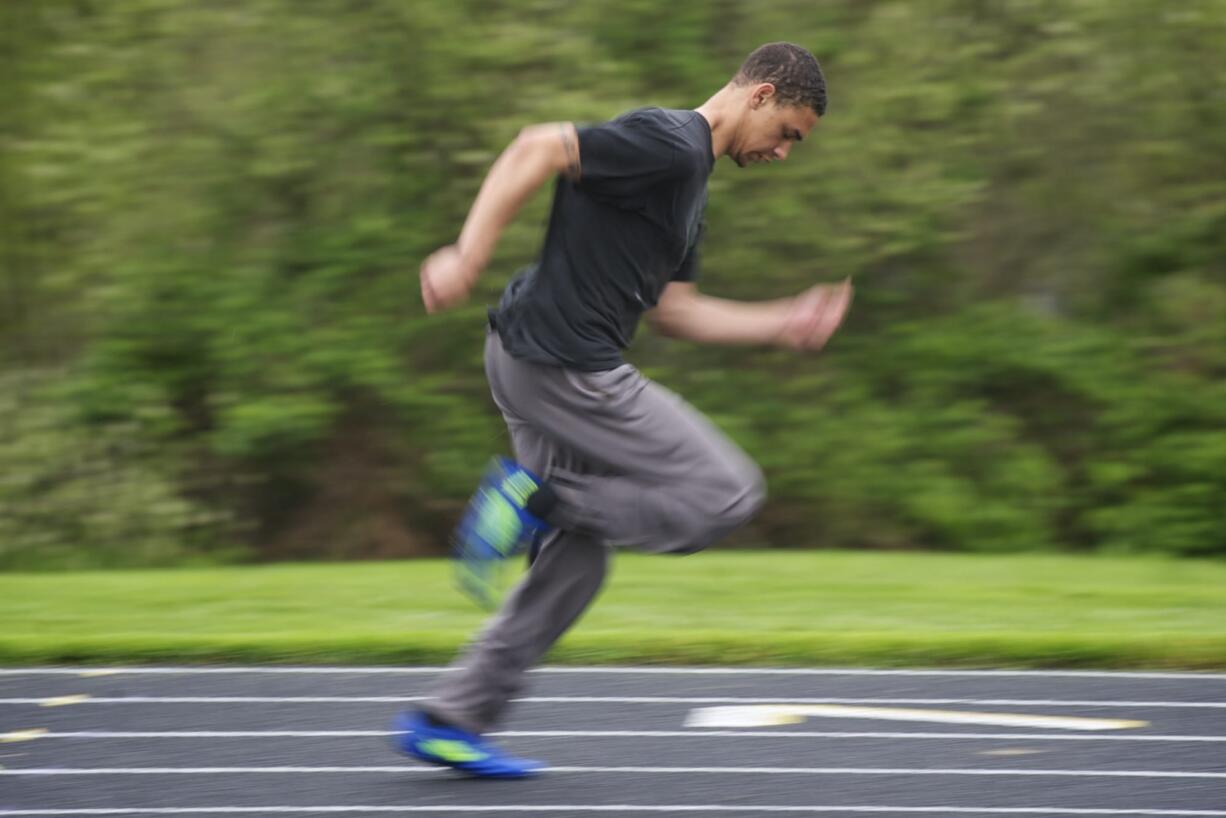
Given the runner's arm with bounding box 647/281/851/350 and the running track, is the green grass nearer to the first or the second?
the running track

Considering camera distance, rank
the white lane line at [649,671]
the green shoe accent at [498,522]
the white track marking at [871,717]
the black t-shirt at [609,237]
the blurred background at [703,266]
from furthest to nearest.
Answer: the blurred background at [703,266]
the white lane line at [649,671]
the white track marking at [871,717]
the green shoe accent at [498,522]
the black t-shirt at [609,237]

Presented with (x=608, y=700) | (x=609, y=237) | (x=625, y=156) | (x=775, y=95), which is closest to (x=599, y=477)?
(x=609, y=237)

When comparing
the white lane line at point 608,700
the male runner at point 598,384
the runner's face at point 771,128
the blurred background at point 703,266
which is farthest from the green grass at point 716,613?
the runner's face at point 771,128

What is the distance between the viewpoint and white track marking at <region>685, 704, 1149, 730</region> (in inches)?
210

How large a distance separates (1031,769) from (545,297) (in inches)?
75.4

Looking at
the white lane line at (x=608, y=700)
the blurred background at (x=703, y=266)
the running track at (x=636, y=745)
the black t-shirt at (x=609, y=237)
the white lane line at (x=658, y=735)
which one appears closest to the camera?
the black t-shirt at (x=609, y=237)

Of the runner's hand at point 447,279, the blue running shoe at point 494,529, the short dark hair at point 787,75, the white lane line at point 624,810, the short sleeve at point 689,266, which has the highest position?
the short dark hair at point 787,75

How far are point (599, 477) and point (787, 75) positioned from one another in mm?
1126

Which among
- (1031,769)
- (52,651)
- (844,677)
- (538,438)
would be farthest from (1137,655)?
(52,651)

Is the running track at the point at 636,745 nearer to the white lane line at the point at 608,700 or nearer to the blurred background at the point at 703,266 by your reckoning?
the white lane line at the point at 608,700

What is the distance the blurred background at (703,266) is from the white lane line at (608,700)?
18.7ft

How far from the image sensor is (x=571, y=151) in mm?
4078

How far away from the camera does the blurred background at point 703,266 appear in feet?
37.2

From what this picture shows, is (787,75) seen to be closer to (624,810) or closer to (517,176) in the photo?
(517,176)
